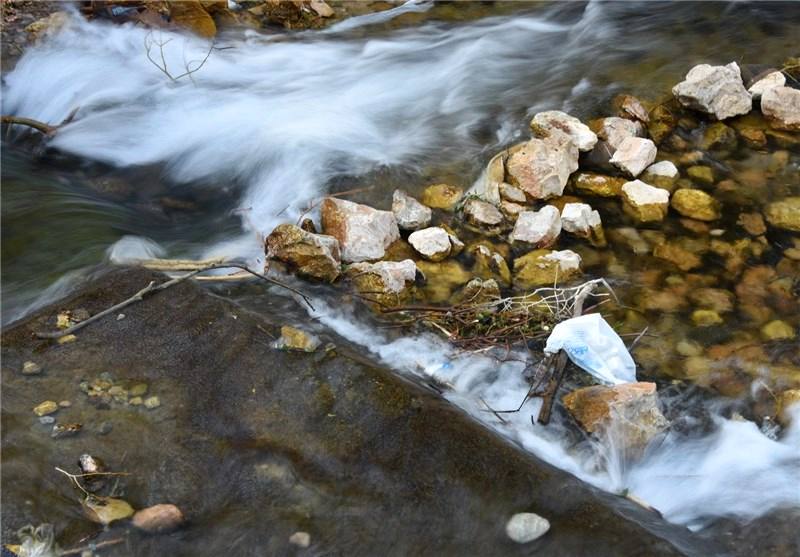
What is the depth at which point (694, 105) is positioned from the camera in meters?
5.95

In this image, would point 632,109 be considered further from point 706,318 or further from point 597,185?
point 706,318

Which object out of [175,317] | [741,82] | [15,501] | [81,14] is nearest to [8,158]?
[81,14]

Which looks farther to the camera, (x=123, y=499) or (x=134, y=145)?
(x=134, y=145)

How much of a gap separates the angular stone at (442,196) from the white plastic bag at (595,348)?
1.53 meters

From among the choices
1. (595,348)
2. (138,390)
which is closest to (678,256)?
(595,348)

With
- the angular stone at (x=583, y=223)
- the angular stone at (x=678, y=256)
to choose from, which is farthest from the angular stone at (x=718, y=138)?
the angular stone at (x=583, y=223)

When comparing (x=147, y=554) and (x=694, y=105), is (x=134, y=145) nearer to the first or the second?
(x=147, y=554)

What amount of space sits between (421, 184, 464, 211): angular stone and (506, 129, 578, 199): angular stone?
0.39 metres

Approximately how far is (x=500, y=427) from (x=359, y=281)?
1.27 meters

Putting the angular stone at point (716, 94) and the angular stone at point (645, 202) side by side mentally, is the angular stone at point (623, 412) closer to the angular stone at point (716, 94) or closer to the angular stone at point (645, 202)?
the angular stone at point (645, 202)

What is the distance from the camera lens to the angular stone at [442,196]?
5.31 meters

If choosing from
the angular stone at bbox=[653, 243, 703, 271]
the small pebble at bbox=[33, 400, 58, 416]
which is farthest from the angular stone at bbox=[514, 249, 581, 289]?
the small pebble at bbox=[33, 400, 58, 416]

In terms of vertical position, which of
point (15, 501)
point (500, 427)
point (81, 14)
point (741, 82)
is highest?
point (81, 14)

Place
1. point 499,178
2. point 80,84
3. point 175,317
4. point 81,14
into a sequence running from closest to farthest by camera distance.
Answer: point 175,317 → point 499,178 → point 80,84 → point 81,14
